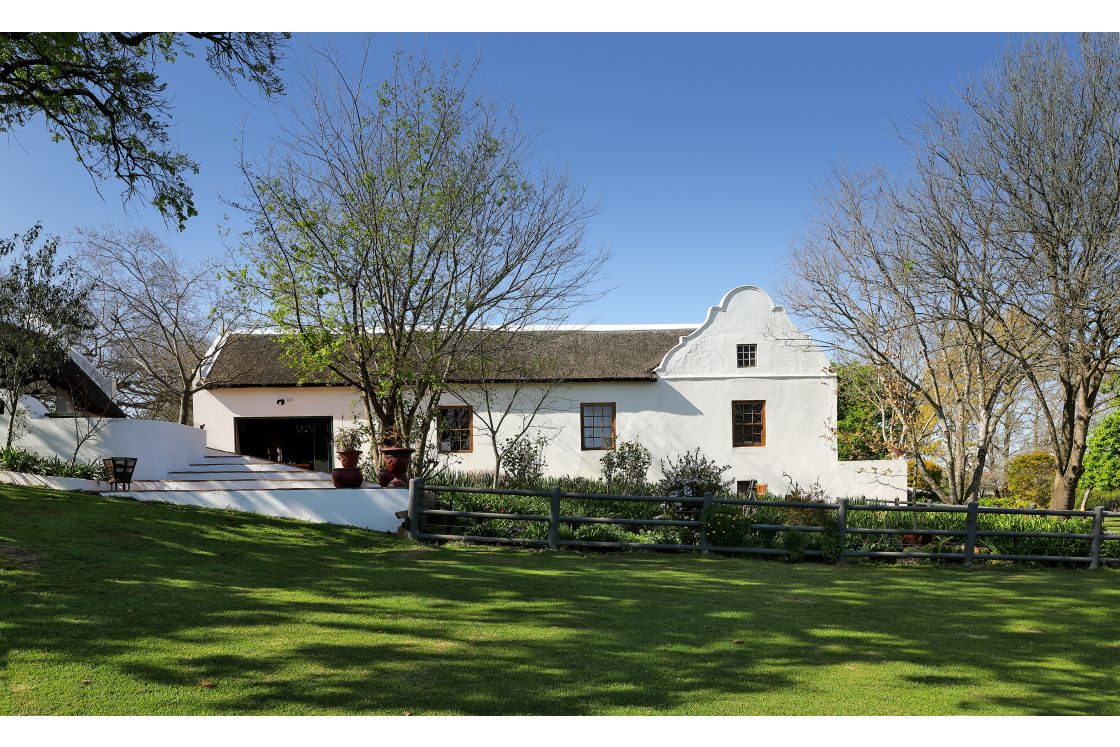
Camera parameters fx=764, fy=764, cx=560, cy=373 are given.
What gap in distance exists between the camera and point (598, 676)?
17.6ft

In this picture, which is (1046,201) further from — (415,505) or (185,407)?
(185,407)

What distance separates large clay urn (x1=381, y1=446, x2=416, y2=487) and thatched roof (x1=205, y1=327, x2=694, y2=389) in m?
5.54

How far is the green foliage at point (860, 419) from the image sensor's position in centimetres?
1905

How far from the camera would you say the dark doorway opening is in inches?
867

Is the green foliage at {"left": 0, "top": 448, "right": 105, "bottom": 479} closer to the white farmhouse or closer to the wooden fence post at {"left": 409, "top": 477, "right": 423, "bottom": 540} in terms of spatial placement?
the wooden fence post at {"left": 409, "top": 477, "right": 423, "bottom": 540}

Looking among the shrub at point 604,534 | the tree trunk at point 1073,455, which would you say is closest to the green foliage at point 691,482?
the shrub at point 604,534

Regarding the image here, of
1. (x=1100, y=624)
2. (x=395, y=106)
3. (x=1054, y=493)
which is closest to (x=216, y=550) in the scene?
(x=395, y=106)

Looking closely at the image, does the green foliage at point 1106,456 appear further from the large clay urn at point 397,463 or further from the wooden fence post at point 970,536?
the large clay urn at point 397,463

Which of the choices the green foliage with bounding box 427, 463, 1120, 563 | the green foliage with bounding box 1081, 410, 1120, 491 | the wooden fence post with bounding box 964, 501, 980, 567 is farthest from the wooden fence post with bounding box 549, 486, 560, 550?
the green foliage with bounding box 1081, 410, 1120, 491

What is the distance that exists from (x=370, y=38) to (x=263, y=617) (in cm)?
1113

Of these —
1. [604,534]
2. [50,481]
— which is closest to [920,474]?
[604,534]

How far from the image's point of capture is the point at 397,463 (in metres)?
13.8

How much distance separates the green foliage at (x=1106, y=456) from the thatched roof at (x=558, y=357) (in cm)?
1304

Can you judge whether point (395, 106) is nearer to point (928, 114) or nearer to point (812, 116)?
point (812, 116)
